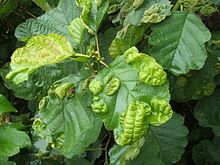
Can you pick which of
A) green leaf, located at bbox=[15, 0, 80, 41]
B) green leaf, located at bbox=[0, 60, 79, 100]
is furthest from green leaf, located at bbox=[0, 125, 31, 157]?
green leaf, located at bbox=[15, 0, 80, 41]

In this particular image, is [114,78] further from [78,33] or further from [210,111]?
[210,111]

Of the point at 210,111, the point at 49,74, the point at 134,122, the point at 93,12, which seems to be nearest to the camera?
the point at 134,122

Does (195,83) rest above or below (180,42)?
below

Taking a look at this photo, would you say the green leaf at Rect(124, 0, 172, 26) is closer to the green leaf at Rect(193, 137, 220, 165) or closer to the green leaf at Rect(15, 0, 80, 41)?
the green leaf at Rect(15, 0, 80, 41)

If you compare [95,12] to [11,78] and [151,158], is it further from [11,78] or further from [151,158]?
[151,158]

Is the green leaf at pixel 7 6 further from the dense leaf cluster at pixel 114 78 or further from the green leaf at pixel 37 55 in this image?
the green leaf at pixel 37 55

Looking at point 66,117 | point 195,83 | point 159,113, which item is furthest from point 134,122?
point 195,83

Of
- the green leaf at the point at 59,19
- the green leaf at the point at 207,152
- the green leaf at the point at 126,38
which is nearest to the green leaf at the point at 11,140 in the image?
the green leaf at the point at 59,19
